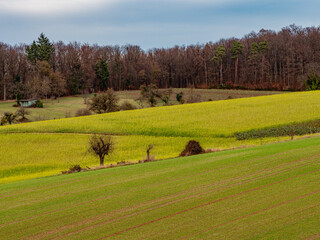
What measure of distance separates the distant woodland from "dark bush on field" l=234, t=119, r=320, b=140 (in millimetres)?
72963

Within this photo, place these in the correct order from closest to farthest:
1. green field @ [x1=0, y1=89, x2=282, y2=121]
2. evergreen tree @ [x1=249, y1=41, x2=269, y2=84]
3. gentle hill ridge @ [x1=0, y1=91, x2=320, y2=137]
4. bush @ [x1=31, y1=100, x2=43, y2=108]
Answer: gentle hill ridge @ [x1=0, y1=91, x2=320, y2=137], green field @ [x1=0, y1=89, x2=282, y2=121], bush @ [x1=31, y1=100, x2=43, y2=108], evergreen tree @ [x1=249, y1=41, x2=269, y2=84]

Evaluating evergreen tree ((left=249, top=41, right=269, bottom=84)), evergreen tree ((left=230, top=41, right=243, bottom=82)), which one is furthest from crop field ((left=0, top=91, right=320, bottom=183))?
evergreen tree ((left=230, top=41, right=243, bottom=82))

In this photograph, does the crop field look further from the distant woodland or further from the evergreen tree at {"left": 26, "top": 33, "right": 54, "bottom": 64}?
the evergreen tree at {"left": 26, "top": 33, "right": 54, "bottom": 64}

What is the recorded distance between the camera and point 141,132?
43.1 m

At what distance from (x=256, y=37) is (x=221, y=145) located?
132 meters

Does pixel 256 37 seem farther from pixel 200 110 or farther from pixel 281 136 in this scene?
pixel 281 136

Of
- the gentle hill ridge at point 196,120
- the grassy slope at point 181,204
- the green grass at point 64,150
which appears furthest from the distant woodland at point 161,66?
the grassy slope at point 181,204

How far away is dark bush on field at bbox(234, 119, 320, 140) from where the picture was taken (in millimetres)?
38000

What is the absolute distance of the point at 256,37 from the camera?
15900cm

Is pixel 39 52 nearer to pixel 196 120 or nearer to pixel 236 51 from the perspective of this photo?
pixel 236 51

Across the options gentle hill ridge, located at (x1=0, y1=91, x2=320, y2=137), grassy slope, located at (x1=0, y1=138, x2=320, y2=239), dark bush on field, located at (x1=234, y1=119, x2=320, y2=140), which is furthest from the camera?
gentle hill ridge, located at (x1=0, y1=91, x2=320, y2=137)

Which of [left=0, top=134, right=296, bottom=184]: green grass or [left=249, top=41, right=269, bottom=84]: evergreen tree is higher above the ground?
[left=249, top=41, right=269, bottom=84]: evergreen tree

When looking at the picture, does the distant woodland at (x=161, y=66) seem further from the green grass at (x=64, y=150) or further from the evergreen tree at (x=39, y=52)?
the green grass at (x=64, y=150)

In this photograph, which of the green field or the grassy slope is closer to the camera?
the grassy slope
